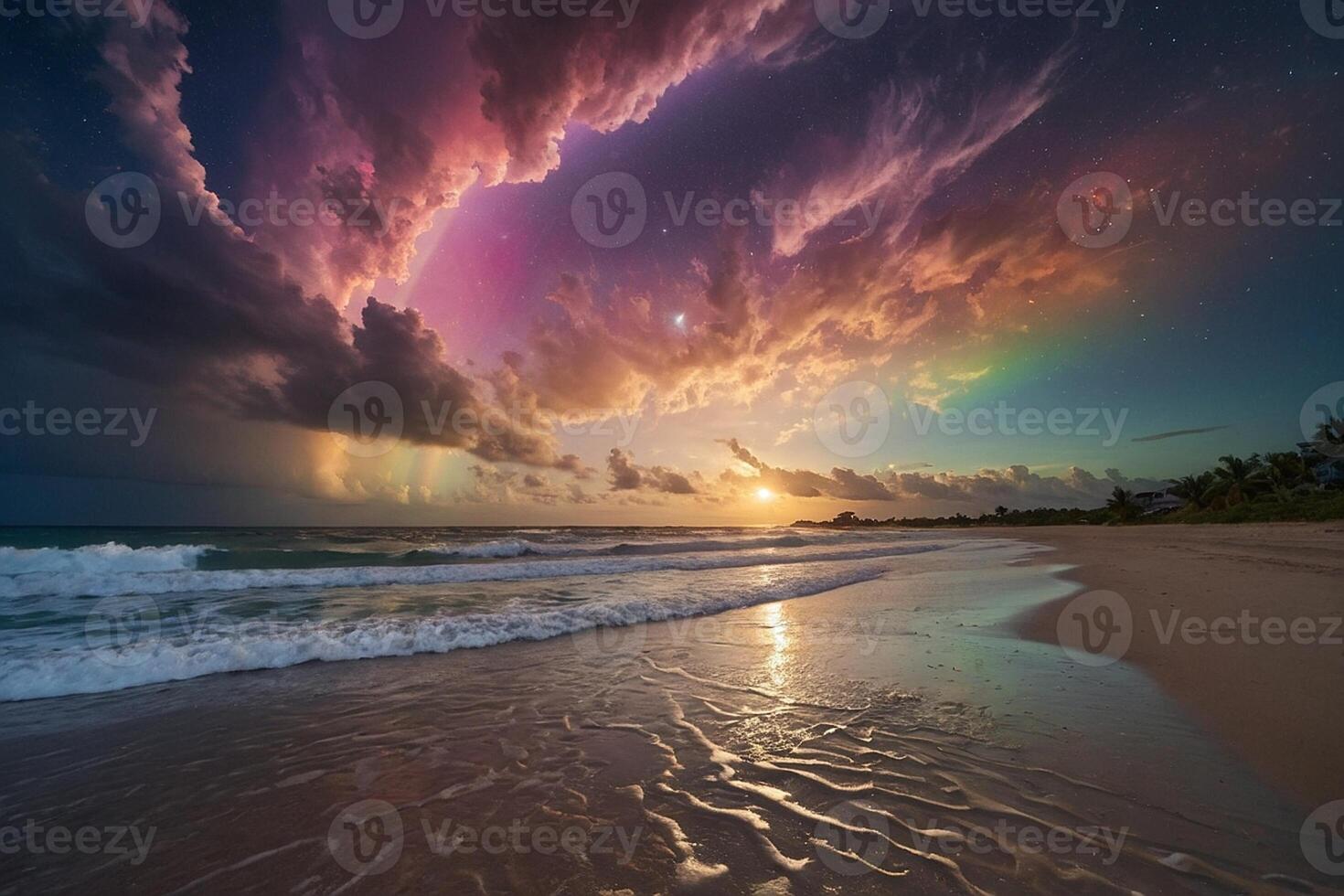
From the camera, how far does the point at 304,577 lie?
20719mm

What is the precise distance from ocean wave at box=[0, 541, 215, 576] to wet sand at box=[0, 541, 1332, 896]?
2108cm

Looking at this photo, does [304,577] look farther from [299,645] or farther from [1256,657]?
[1256,657]

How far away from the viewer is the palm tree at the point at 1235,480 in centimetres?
5603

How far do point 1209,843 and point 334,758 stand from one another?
23.8ft

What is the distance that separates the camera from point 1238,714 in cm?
556

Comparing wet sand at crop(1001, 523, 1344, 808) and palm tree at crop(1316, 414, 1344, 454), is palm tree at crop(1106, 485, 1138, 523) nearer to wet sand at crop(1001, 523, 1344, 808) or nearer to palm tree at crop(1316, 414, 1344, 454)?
palm tree at crop(1316, 414, 1344, 454)

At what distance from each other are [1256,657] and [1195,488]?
86.8 m

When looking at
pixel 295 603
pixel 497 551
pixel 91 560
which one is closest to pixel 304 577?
pixel 295 603

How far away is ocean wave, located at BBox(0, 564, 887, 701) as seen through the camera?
7715 mm

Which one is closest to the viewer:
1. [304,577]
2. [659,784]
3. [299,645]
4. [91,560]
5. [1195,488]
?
[659,784]

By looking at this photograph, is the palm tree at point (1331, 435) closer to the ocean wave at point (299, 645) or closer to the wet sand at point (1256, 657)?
the wet sand at point (1256, 657)

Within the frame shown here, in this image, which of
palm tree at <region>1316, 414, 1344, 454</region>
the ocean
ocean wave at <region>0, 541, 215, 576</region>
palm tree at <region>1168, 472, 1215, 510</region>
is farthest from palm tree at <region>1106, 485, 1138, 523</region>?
ocean wave at <region>0, 541, 215, 576</region>

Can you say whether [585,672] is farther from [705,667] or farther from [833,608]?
[833,608]

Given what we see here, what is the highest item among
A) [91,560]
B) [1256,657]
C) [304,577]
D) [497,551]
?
[91,560]
